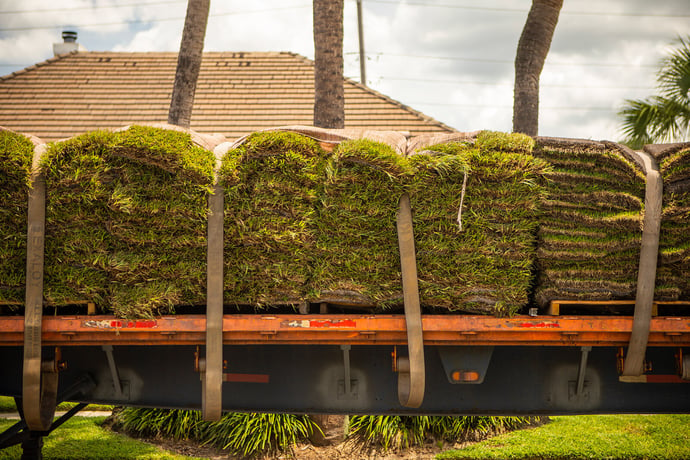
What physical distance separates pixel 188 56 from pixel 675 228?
19.6 ft

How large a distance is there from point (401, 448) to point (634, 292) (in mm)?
4293

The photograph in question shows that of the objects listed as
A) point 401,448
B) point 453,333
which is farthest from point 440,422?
point 453,333

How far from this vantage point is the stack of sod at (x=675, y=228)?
2758mm

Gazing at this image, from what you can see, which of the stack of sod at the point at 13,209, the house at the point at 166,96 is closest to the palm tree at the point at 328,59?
the stack of sod at the point at 13,209

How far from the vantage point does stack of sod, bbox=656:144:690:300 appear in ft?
9.05

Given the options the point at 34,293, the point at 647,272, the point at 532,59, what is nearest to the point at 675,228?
the point at 647,272

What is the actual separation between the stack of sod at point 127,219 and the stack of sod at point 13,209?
0.12 metres

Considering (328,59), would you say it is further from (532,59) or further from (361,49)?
(361,49)

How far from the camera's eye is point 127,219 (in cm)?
267

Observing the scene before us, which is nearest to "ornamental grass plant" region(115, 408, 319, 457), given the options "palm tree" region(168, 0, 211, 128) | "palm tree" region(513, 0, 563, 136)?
"palm tree" region(168, 0, 211, 128)

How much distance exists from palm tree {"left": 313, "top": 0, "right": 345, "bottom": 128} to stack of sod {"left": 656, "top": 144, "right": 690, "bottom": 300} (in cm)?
393

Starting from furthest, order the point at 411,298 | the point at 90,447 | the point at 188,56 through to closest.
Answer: the point at 188,56, the point at 90,447, the point at 411,298

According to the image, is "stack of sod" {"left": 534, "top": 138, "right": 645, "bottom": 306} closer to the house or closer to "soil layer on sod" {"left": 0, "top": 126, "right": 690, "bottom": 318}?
"soil layer on sod" {"left": 0, "top": 126, "right": 690, "bottom": 318}

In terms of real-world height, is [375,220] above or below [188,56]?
below
